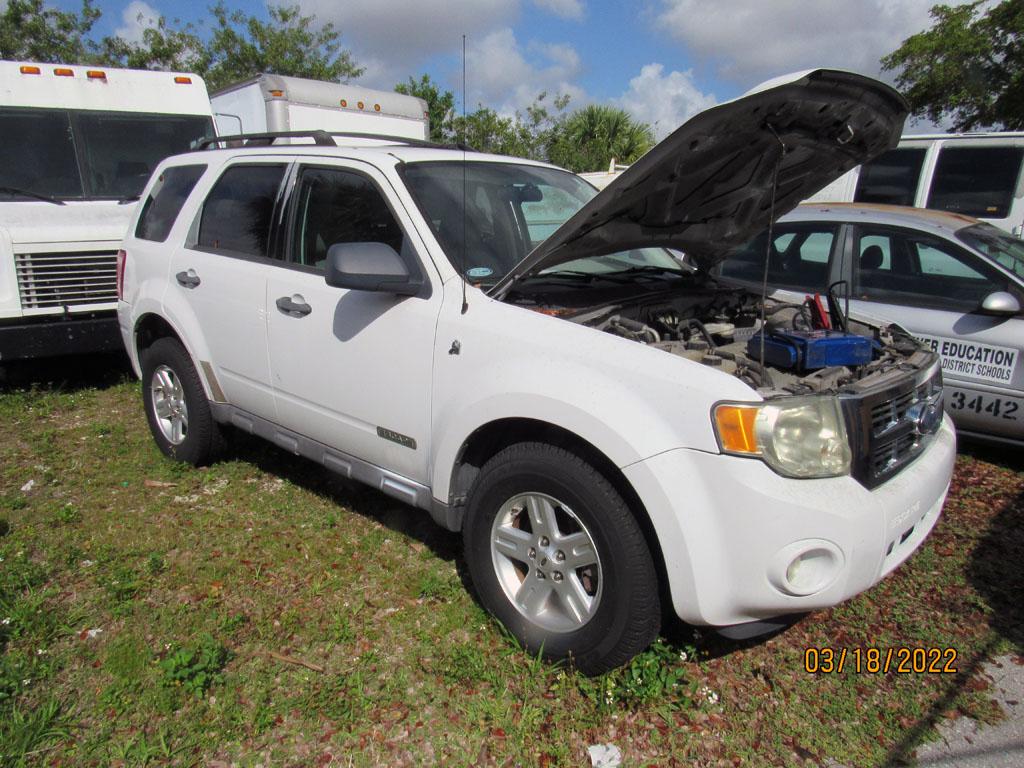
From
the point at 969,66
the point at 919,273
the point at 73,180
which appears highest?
the point at 969,66

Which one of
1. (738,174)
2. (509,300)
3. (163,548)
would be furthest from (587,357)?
(163,548)

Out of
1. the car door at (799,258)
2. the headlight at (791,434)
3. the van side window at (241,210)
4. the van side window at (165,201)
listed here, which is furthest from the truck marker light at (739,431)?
the van side window at (165,201)

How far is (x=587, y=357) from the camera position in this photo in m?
2.51

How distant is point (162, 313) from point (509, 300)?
252cm

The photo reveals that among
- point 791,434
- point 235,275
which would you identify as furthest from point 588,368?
point 235,275

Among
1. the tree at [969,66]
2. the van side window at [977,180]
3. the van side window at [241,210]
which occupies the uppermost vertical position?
the tree at [969,66]

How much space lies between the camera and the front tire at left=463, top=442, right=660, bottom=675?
243 centimetres

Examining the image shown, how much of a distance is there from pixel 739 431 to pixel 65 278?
5.74 meters

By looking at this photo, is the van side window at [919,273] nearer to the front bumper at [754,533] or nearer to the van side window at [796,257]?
the van side window at [796,257]

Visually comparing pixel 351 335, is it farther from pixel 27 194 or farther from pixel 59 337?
pixel 27 194

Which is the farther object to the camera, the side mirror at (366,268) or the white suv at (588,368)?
the side mirror at (366,268)

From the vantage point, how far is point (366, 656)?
2.87 meters

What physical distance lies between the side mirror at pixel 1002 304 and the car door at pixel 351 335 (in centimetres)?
349

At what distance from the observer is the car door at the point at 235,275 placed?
3789mm
